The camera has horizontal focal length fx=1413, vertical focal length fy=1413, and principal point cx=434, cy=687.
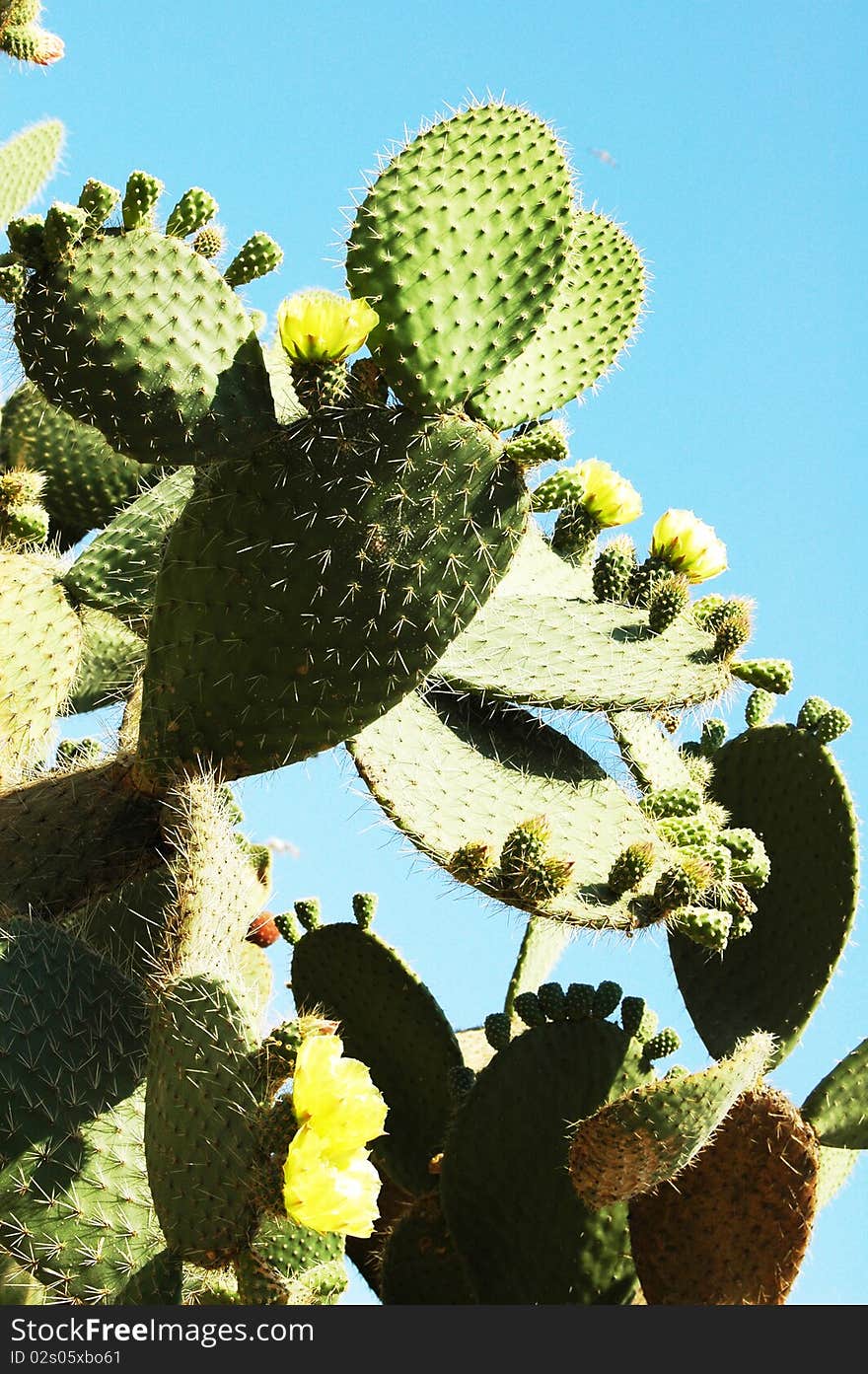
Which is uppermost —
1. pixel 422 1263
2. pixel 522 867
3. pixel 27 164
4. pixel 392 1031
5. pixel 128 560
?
pixel 27 164

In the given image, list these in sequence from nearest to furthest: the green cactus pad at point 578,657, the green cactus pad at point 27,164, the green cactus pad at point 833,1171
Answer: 1. the green cactus pad at point 578,657
2. the green cactus pad at point 833,1171
3. the green cactus pad at point 27,164

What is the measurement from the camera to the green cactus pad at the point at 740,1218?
2.23 meters

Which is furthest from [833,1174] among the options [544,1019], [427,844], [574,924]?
[427,844]

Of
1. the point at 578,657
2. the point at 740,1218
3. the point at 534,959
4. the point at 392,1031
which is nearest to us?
the point at 740,1218

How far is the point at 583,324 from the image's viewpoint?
2.32 metres

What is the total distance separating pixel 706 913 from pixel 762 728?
2.30 feet

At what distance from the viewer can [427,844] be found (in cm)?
202

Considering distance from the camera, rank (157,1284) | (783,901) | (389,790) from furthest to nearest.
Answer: (783,901)
(389,790)
(157,1284)

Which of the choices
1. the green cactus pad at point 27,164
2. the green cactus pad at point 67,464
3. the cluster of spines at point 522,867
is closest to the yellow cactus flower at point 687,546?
the cluster of spines at point 522,867

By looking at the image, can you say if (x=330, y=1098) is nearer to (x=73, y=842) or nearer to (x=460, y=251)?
(x=73, y=842)

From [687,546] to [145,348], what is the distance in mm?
1212

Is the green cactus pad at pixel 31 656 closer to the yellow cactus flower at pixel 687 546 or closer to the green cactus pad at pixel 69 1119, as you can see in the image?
the green cactus pad at pixel 69 1119

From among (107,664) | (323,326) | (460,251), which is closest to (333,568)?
(323,326)

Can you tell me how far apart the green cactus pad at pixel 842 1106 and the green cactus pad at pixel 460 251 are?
145 cm
